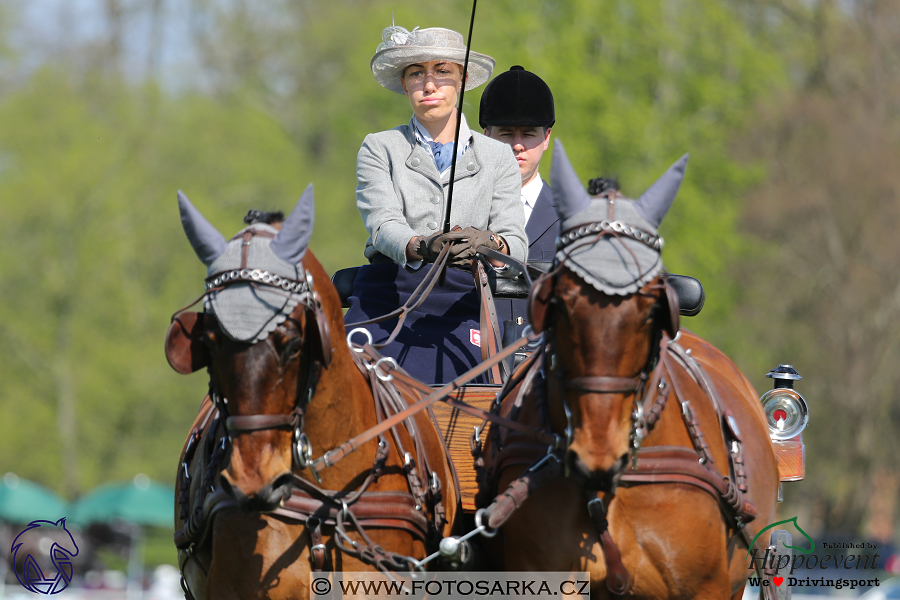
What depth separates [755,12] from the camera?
26.7m

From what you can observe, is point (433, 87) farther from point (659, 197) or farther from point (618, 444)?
point (618, 444)

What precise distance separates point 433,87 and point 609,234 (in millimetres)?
2204

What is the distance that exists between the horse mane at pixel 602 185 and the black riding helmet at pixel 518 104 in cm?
337

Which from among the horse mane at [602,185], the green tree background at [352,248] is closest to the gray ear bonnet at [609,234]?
the horse mane at [602,185]

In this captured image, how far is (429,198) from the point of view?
18.4 feet

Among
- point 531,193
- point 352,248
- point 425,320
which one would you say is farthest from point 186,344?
point 352,248

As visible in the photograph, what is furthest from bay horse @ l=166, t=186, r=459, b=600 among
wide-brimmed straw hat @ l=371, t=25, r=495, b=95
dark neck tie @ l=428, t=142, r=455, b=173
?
wide-brimmed straw hat @ l=371, t=25, r=495, b=95

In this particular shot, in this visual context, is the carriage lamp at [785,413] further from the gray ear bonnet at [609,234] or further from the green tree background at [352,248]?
the green tree background at [352,248]

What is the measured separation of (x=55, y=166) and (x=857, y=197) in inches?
Result: 713

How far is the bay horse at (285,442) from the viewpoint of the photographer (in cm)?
354

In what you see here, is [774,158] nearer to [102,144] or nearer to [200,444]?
[102,144]

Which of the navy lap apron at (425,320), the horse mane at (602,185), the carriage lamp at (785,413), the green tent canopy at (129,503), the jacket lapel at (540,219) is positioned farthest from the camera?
the green tent canopy at (129,503)

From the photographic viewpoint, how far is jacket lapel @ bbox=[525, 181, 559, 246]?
663cm

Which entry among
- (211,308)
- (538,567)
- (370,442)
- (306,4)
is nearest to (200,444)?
(370,442)
